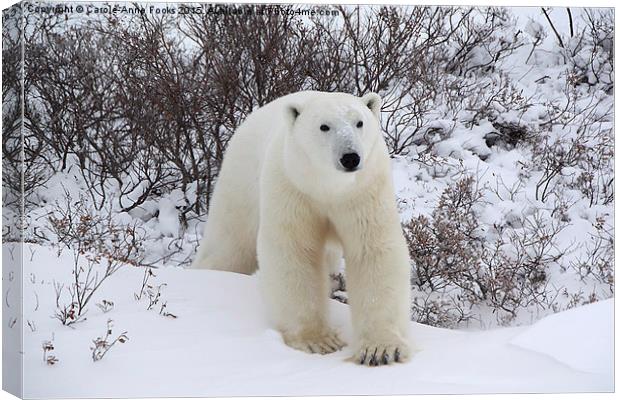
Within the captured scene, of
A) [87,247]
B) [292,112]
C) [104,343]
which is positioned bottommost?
[104,343]

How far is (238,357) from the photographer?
4145 mm

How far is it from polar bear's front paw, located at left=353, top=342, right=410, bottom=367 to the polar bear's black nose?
789mm

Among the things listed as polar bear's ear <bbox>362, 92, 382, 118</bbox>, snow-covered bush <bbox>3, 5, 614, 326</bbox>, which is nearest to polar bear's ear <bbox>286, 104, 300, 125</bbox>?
polar bear's ear <bbox>362, 92, 382, 118</bbox>

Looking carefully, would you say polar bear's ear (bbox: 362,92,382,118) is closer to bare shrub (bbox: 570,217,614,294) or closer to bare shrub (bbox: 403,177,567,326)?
bare shrub (bbox: 403,177,567,326)

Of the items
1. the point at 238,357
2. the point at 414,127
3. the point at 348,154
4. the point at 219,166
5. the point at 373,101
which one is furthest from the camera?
the point at 219,166

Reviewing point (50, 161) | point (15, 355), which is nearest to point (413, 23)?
point (50, 161)

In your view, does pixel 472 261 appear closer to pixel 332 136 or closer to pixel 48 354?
pixel 332 136

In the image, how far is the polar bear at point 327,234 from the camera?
4.11 m

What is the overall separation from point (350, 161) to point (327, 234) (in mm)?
576

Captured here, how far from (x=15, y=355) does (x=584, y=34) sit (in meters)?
2.87

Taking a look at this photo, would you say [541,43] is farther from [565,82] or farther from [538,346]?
[538,346]

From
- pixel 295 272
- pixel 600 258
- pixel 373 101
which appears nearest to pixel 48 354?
pixel 295 272

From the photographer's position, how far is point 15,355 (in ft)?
13.4

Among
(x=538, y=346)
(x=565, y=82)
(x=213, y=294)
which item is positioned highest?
(x=565, y=82)
